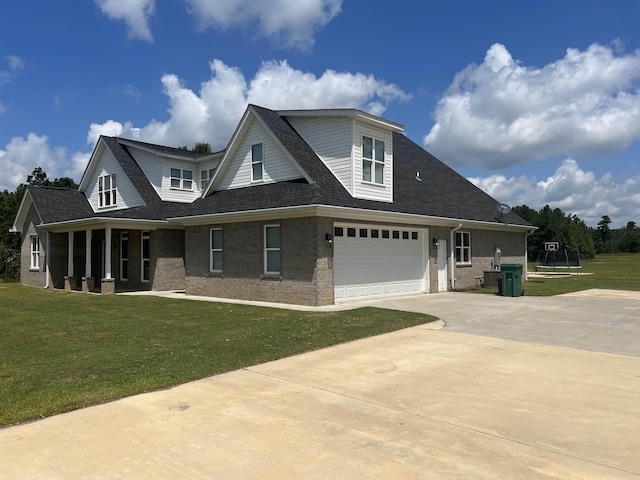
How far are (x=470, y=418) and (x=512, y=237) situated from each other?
76.1 ft

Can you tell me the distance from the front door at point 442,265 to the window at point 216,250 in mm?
8977

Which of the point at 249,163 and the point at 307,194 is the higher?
the point at 249,163

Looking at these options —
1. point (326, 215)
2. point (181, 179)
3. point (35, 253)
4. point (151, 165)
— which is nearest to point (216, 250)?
point (326, 215)

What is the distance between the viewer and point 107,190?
2488 centimetres

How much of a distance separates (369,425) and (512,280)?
14.4 metres

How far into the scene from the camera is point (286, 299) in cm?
1547

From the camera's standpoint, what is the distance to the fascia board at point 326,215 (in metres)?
14.4

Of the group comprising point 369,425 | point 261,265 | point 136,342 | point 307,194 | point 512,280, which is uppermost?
point 307,194

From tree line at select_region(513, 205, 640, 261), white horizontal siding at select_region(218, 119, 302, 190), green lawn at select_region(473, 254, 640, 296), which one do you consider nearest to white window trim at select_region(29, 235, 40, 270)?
white horizontal siding at select_region(218, 119, 302, 190)

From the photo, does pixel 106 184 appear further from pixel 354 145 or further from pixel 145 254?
pixel 354 145

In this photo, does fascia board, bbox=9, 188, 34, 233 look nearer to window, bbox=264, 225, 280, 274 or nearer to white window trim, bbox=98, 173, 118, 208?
white window trim, bbox=98, 173, 118, 208

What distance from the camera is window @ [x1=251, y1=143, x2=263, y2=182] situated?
17.9 meters

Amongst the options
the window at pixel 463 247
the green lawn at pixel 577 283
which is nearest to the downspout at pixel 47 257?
the window at pixel 463 247

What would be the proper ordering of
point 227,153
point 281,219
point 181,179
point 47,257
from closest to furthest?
point 281,219
point 227,153
point 47,257
point 181,179
